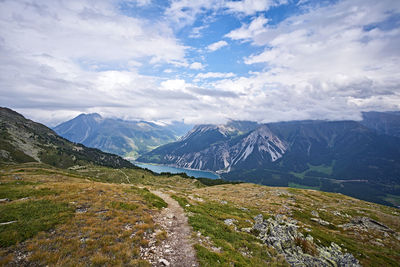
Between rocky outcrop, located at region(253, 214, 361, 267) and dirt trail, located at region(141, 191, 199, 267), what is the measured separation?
30.7 ft

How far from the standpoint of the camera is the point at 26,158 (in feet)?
477

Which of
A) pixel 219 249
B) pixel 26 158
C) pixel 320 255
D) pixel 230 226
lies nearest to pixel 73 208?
pixel 219 249

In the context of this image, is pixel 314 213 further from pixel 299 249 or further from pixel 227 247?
pixel 227 247

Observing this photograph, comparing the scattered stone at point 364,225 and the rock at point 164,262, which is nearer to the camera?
the rock at point 164,262

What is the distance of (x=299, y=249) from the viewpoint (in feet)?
59.2

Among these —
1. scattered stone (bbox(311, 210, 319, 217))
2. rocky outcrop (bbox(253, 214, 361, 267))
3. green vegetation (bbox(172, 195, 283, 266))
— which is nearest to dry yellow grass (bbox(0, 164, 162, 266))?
green vegetation (bbox(172, 195, 283, 266))

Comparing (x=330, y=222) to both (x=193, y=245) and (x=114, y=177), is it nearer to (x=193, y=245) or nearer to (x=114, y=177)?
(x=193, y=245)

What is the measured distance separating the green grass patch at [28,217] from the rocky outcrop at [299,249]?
70.7 feet

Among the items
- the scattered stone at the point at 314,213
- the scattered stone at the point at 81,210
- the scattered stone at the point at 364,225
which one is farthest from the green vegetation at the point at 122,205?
the scattered stone at the point at 364,225

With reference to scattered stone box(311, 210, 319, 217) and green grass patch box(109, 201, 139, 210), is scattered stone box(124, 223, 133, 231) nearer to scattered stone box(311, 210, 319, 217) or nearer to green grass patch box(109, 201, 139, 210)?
green grass patch box(109, 201, 139, 210)

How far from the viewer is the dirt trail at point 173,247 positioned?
40.8ft

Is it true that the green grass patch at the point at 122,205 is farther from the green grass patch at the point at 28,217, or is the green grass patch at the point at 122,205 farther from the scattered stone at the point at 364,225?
the scattered stone at the point at 364,225

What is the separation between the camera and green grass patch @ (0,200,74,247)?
1211 cm

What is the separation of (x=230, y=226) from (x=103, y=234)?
47.8 feet
